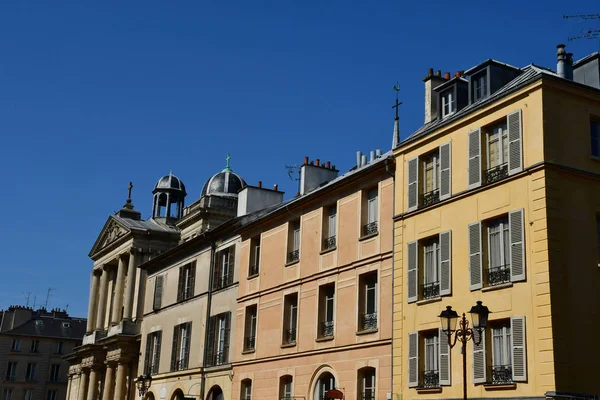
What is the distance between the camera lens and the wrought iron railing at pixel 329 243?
27.3 meters

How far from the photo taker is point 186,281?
38469mm

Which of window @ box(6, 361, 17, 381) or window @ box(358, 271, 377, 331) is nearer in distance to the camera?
window @ box(358, 271, 377, 331)

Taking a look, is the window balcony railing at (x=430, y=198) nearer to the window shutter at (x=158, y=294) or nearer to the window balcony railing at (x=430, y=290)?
the window balcony railing at (x=430, y=290)

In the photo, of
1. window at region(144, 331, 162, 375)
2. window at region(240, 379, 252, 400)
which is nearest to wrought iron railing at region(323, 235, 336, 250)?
window at region(240, 379, 252, 400)

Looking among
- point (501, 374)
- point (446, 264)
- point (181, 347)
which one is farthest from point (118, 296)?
point (501, 374)

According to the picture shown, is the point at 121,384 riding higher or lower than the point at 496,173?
lower

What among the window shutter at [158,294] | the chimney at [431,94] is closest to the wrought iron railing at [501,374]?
the chimney at [431,94]

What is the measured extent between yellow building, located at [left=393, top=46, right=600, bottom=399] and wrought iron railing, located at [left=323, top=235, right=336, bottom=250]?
13.1 feet

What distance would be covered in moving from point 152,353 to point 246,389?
11.1 meters

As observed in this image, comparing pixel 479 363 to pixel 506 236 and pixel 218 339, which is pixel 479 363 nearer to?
pixel 506 236

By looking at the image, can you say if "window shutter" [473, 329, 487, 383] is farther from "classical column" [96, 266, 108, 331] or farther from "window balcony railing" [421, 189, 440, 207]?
"classical column" [96, 266, 108, 331]

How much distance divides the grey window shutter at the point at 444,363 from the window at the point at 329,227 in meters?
7.13

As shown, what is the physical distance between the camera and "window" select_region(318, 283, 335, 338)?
26859mm

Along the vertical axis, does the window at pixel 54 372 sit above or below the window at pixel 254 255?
below
